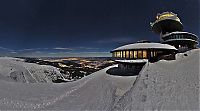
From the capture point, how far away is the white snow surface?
12.6m

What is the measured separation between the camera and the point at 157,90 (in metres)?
14.3

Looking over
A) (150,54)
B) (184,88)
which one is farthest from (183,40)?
(184,88)

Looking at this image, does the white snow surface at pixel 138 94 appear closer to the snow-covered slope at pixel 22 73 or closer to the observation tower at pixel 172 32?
the observation tower at pixel 172 32

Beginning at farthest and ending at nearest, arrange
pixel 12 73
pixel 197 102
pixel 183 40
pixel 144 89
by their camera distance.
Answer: pixel 12 73 < pixel 183 40 < pixel 144 89 < pixel 197 102

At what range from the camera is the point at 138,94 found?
47.4 feet

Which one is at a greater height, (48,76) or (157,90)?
(157,90)

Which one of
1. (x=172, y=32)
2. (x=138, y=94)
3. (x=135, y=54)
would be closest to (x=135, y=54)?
(x=135, y=54)

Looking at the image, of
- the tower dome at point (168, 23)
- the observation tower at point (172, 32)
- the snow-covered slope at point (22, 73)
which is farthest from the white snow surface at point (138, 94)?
the tower dome at point (168, 23)

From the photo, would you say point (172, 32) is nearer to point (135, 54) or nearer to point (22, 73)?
point (135, 54)

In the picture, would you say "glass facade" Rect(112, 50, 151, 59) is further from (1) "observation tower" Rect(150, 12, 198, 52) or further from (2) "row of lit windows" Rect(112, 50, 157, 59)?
(1) "observation tower" Rect(150, 12, 198, 52)

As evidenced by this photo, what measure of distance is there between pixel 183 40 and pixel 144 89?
32708 millimetres

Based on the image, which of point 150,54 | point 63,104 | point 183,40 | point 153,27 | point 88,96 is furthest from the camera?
point 153,27

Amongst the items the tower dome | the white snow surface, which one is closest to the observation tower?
the tower dome

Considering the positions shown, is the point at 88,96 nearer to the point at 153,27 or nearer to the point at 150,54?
the point at 150,54
